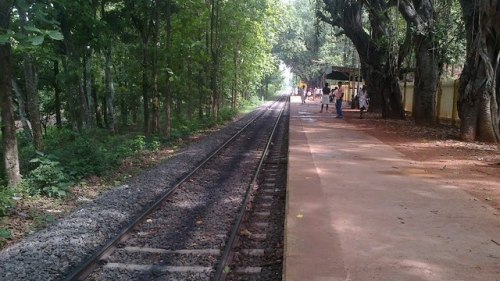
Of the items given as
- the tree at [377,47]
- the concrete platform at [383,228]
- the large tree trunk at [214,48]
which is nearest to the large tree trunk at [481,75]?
the concrete platform at [383,228]

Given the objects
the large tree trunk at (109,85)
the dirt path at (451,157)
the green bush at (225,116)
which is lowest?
the dirt path at (451,157)

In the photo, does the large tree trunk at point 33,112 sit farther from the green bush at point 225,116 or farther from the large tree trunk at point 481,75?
the green bush at point 225,116

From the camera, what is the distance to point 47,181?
884cm

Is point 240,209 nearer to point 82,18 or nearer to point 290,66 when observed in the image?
point 82,18

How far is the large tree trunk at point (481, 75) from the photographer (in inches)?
504

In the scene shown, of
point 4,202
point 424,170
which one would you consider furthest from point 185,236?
point 424,170

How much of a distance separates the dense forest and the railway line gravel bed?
119 cm

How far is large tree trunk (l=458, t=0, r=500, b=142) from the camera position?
12.8 metres

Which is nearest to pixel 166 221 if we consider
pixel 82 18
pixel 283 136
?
pixel 82 18

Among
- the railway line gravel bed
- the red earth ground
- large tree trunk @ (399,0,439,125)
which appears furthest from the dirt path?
the railway line gravel bed

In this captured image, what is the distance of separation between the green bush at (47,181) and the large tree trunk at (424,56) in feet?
46.5

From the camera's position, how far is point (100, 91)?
1038 inches

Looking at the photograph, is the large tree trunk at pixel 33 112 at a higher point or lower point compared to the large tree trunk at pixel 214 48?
lower

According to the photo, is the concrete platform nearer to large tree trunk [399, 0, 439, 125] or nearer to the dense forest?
the dense forest
